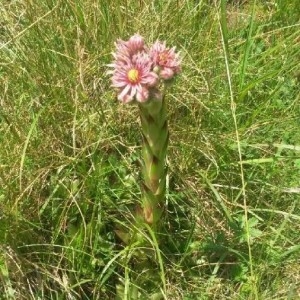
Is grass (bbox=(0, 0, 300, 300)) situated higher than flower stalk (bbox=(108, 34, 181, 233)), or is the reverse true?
flower stalk (bbox=(108, 34, 181, 233))

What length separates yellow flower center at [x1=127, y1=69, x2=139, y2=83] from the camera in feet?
5.22

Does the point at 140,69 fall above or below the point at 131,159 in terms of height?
above

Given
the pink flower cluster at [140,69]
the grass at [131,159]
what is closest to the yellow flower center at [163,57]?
the pink flower cluster at [140,69]

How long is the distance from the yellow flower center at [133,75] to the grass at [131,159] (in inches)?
18.4

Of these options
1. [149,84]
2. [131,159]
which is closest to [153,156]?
[149,84]

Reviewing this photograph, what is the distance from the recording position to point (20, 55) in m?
2.27

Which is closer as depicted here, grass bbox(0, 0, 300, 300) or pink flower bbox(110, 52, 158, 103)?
pink flower bbox(110, 52, 158, 103)

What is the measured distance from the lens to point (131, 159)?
6.99 feet

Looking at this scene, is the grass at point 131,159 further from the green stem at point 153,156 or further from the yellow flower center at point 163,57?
the yellow flower center at point 163,57

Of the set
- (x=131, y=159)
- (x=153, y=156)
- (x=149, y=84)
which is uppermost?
(x=149, y=84)

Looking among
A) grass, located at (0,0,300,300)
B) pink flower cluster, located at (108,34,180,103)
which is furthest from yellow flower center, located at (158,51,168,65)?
grass, located at (0,0,300,300)

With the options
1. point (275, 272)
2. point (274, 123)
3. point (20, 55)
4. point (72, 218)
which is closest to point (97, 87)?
point (20, 55)

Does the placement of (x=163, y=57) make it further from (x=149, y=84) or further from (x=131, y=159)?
(x=131, y=159)

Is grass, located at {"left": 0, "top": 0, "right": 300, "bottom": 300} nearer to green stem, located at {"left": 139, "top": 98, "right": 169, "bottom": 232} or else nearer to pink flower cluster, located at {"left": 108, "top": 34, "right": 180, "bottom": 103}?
green stem, located at {"left": 139, "top": 98, "right": 169, "bottom": 232}
